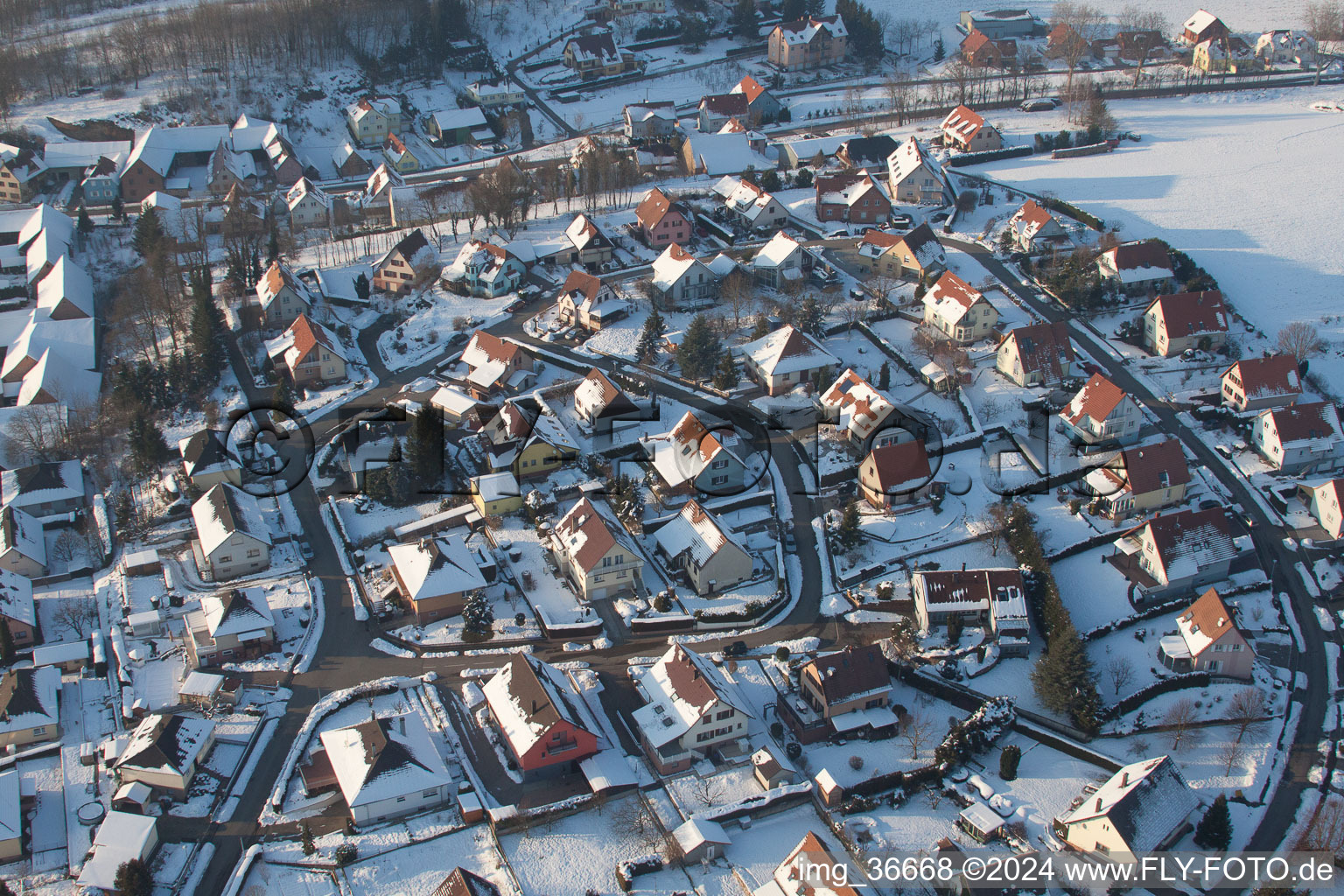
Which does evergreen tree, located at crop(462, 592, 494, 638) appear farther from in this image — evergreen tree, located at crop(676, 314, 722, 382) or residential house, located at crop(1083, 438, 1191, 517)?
residential house, located at crop(1083, 438, 1191, 517)

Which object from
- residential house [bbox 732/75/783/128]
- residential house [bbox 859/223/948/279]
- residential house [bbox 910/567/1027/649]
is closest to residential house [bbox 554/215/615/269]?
residential house [bbox 859/223/948/279]

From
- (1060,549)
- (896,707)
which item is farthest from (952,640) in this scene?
(1060,549)

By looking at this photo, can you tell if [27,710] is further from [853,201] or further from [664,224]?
[853,201]

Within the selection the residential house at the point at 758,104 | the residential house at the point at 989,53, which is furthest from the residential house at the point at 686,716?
the residential house at the point at 989,53

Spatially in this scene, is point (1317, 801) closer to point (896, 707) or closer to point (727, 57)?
point (896, 707)

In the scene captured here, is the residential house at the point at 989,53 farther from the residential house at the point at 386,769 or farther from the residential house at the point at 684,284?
the residential house at the point at 386,769
